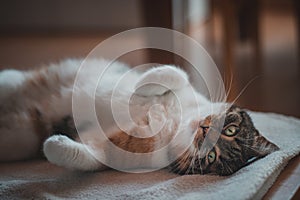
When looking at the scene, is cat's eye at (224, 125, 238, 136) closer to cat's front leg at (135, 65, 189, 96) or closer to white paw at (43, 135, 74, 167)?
cat's front leg at (135, 65, 189, 96)

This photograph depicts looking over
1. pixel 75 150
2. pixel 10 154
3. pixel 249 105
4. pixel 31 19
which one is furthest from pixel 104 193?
pixel 249 105

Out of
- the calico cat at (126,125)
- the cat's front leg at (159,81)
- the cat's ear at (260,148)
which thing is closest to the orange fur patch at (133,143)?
the calico cat at (126,125)

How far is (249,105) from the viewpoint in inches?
113

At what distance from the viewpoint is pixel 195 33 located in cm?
292

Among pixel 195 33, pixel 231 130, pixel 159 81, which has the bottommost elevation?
pixel 231 130

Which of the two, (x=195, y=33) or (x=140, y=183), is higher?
(x=195, y=33)

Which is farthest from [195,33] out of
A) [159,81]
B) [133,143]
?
[133,143]

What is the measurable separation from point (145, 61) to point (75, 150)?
61.8 inches

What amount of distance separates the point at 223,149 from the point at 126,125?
10.7 inches

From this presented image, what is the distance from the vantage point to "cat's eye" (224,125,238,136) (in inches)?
38.1

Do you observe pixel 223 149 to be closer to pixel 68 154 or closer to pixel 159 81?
pixel 159 81

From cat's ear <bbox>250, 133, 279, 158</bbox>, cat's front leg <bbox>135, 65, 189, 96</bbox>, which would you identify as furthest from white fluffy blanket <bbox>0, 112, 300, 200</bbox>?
cat's front leg <bbox>135, 65, 189, 96</bbox>

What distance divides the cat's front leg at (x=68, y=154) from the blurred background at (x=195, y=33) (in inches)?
44.6

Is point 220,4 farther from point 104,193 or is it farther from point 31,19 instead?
point 104,193
